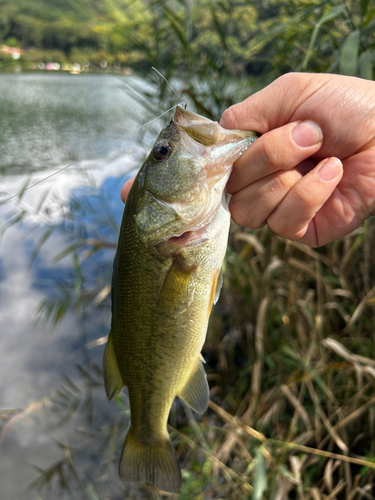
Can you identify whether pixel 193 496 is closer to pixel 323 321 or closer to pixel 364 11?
pixel 323 321

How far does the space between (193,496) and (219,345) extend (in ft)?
3.85

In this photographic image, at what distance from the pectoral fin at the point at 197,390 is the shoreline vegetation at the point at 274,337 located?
32.9 inches

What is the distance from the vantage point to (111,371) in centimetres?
145

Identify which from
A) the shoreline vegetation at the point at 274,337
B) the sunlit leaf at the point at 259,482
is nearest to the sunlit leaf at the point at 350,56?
the shoreline vegetation at the point at 274,337

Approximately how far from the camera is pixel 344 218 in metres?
1.42

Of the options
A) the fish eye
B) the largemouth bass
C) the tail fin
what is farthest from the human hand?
the tail fin

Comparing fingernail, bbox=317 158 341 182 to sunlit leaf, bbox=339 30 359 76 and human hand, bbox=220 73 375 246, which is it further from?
sunlit leaf, bbox=339 30 359 76

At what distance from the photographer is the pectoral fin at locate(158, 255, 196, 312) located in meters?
1.23

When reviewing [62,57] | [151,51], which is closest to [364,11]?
[151,51]

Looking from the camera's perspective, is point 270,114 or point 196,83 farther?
point 196,83

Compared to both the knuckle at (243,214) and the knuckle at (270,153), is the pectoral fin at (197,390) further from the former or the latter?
the knuckle at (270,153)

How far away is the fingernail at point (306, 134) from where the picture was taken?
112 cm

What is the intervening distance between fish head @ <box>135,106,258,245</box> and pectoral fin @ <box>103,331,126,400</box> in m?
0.53

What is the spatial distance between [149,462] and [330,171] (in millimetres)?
1407
